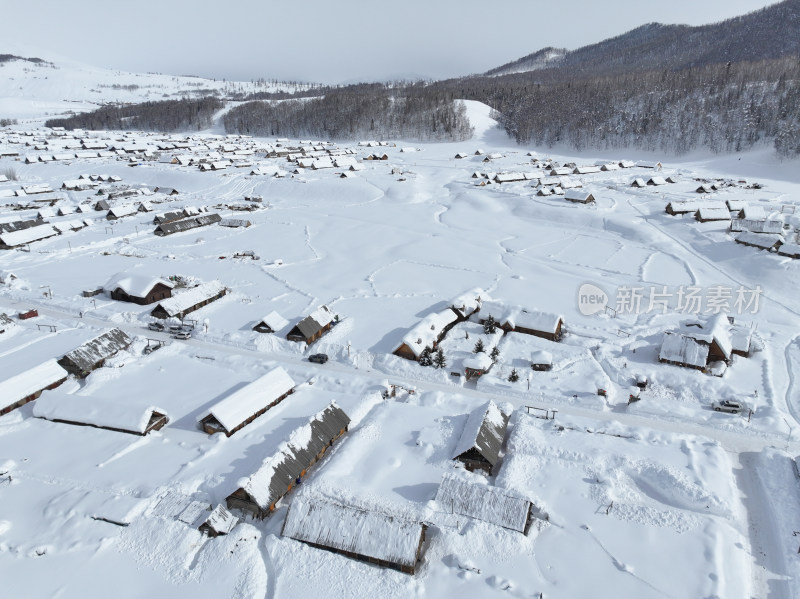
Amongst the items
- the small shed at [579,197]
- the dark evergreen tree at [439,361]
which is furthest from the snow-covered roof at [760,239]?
the dark evergreen tree at [439,361]

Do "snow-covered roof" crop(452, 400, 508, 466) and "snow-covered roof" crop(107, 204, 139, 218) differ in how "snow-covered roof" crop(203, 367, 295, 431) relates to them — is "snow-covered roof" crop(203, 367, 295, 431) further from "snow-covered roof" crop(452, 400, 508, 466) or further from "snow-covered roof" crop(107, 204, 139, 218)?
"snow-covered roof" crop(107, 204, 139, 218)

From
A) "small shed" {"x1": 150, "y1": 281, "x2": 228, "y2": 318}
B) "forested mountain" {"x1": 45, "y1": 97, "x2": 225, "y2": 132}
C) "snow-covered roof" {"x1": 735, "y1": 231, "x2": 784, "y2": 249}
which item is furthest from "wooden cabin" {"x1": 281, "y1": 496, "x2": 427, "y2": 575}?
"forested mountain" {"x1": 45, "y1": 97, "x2": 225, "y2": 132}

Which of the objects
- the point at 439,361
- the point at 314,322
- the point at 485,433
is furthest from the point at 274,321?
the point at 485,433

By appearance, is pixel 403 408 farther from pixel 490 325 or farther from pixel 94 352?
pixel 94 352

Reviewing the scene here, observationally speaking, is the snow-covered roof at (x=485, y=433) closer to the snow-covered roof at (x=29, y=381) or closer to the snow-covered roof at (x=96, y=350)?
the snow-covered roof at (x=96, y=350)

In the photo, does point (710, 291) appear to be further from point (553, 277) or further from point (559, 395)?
point (559, 395)

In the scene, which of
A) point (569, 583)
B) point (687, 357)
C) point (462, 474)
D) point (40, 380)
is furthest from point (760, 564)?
point (40, 380)
